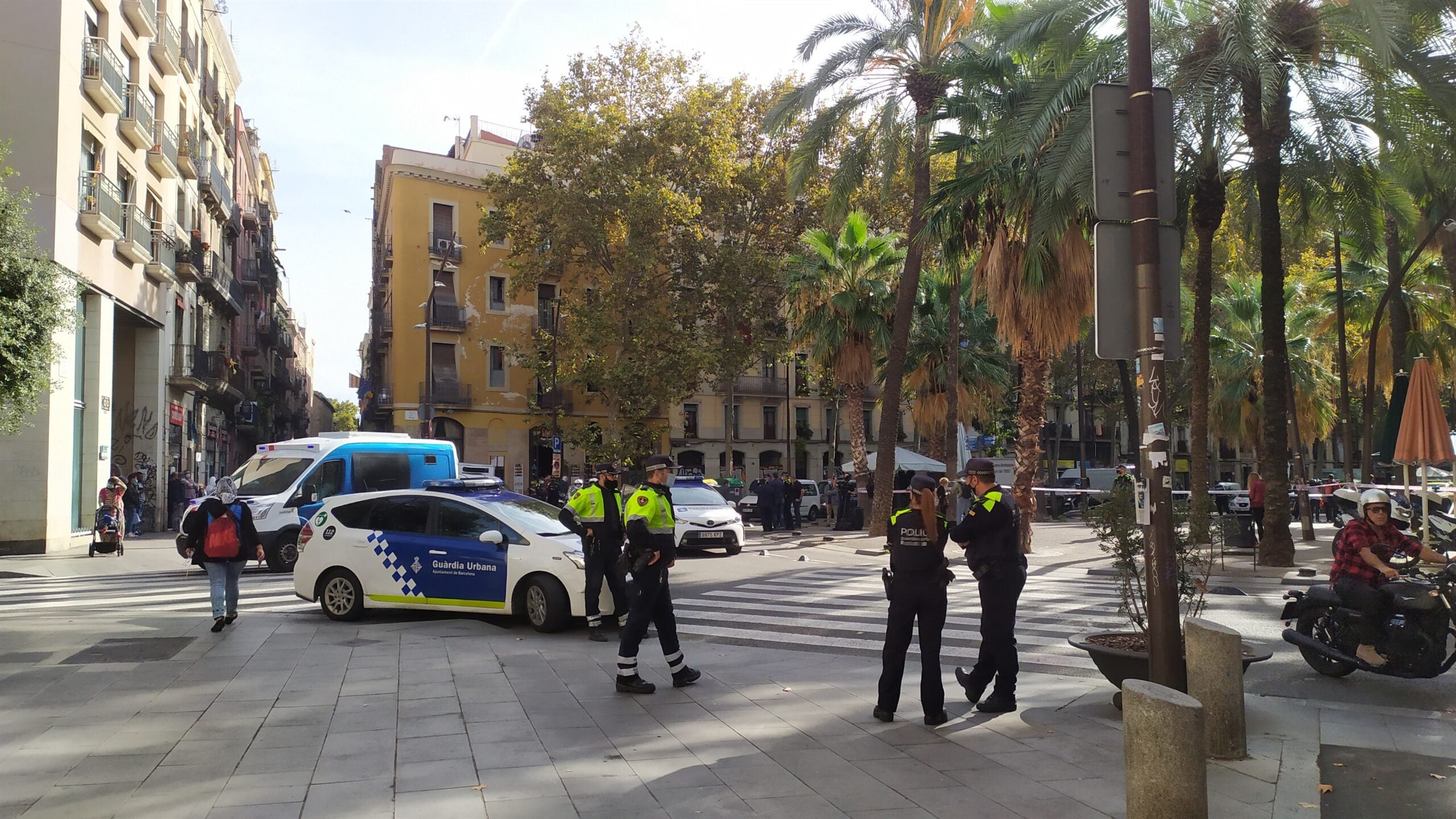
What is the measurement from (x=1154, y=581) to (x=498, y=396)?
142 feet

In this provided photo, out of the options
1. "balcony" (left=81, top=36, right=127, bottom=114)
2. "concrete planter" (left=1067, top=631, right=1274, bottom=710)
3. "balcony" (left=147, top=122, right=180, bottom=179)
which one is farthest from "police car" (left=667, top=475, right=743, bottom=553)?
"balcony" (left=147, top=122, right=180, bottom=179)

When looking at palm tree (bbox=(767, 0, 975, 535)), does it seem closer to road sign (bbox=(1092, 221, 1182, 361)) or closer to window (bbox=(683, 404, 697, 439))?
road sign (bbox=(1092, 221, 1182, 361))

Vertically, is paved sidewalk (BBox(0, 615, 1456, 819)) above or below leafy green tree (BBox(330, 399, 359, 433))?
below

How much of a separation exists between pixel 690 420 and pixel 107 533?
35.2 meters

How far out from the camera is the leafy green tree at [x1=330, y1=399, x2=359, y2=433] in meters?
132

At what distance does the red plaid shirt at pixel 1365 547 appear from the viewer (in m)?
8.12

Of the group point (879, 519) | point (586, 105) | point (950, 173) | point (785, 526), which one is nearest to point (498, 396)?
Result: point (586, 105)

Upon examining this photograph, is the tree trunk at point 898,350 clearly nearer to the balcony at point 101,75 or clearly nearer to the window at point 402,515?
the window at point 402,515

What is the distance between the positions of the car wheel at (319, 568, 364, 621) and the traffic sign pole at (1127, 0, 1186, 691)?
8390 mm

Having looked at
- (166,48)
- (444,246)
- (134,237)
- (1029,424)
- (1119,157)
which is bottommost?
(1029,424)

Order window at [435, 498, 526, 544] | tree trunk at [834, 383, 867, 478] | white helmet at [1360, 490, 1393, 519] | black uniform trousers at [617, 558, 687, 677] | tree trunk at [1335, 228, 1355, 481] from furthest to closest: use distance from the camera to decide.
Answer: tree trunk at [834, 383, 867, 478] < tree trunk at [1335, 228, 1355, 481] < window at [435, 498, 526, 544] < white helmet at [1360, 490, 1393, 519] < black uniform trousers at [617, 558, 687, 677]

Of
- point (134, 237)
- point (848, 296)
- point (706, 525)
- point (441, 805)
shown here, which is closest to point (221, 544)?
point (441, 805)

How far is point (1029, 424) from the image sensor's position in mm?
20844

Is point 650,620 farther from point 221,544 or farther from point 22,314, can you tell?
point 22,314
